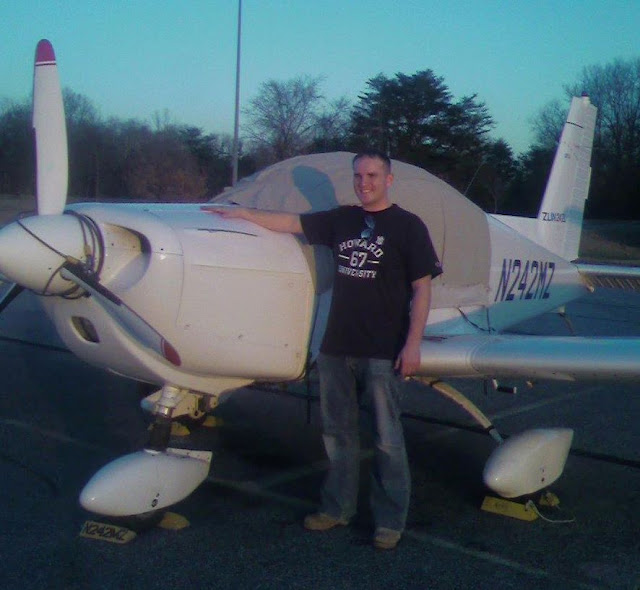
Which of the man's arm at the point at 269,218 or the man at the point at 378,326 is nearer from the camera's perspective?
the man at the point at 378,326

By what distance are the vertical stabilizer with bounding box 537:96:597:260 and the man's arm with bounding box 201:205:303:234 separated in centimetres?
438

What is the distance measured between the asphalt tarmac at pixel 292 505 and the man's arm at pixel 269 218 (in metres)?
1.48

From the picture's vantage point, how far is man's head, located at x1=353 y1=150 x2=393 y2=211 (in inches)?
162

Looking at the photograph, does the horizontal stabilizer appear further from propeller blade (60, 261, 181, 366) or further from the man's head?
propeller blade (60, 261, 181, 366)

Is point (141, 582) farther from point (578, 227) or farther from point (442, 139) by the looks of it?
point (442, 139)

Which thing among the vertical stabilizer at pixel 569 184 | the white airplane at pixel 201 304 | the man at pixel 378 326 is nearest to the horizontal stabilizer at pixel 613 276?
the vertical stabilizer at pixel 569 184

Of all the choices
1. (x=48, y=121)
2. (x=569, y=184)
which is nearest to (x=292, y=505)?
(x=48, y=121)

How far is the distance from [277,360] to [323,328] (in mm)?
301

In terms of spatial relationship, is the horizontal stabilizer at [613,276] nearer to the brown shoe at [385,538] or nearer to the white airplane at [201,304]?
the white airplane at [201,304]

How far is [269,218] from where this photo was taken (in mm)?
4430

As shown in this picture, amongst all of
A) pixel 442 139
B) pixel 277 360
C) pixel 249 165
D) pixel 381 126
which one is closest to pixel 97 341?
pixel 277 360

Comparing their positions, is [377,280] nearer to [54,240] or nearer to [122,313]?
[122,313]

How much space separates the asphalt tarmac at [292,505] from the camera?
371 cm

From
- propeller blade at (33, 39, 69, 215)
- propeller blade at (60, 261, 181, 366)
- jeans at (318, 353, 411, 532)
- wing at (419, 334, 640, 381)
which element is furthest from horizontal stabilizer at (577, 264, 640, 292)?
propeller blade at (33, 39, 69, 215)
